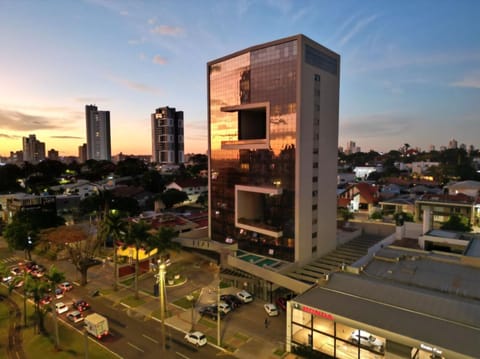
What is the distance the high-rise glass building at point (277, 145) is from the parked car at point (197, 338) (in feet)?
77.2

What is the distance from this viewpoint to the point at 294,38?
52.6m

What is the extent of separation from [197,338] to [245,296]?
13661 millimetres

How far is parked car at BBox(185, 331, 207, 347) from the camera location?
3719 cm

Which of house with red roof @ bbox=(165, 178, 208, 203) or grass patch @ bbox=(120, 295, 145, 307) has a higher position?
house with red roof @ bbox=(165, 178, 208, 203)

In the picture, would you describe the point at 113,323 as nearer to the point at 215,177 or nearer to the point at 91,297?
the point at 91,297

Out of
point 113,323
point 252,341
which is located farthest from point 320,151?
point 113,323

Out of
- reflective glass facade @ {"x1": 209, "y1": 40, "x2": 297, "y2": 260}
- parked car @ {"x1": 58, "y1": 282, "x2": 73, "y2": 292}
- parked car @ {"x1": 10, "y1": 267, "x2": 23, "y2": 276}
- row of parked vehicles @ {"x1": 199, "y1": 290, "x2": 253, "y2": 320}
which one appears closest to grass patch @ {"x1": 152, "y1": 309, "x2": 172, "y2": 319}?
row of parked vehicles @ {"x1": 199, "y1": 290, "x2": 253, "y2": 320}

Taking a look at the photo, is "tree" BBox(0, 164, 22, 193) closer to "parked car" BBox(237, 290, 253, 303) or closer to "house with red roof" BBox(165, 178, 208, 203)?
"house with red roof" BBox(165, 178, 208, 203)

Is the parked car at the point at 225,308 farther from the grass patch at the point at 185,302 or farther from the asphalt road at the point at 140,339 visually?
the asphalt road at the point at 140,339

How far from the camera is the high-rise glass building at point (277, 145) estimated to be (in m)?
54.5

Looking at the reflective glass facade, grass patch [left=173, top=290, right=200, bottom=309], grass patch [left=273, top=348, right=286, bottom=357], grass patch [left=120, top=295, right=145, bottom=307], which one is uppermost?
the reflective glass facade

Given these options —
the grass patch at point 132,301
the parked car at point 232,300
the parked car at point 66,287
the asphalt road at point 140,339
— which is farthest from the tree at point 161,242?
the parked car at point 66,287

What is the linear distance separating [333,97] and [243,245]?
1363 inches

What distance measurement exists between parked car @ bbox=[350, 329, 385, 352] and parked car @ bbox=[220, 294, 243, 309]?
1956 cm
